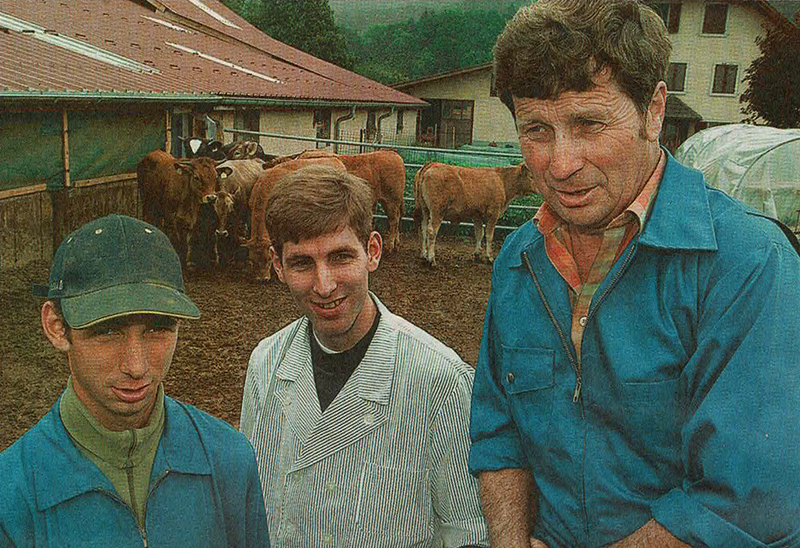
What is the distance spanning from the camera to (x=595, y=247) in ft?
5.38

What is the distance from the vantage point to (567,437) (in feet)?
5.14

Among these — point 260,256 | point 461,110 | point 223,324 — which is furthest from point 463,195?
point 461,110

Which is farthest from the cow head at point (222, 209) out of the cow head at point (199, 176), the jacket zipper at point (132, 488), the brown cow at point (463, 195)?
the jacket zipper at point (132, 488)

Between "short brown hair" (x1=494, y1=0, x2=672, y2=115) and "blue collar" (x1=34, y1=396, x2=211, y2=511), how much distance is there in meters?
1.02

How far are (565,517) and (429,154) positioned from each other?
44.1 feet

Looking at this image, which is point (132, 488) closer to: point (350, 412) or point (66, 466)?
point (66, 466)

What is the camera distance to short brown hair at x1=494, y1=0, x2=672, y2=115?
144 cm

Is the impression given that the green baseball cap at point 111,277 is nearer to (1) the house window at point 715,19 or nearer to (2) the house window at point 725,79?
(1) the house window at point 715,19

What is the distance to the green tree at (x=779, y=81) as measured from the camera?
2005 centimetres

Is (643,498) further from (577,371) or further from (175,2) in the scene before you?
(175,2)

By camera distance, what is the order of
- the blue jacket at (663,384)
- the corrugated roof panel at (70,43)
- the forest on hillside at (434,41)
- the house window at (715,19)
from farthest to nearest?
1. the forest on hillside at (434,41)
2. the house window at (715,19)
3. the corrugated roof panel at (70,43)
4. the blue jacket at (663,384)

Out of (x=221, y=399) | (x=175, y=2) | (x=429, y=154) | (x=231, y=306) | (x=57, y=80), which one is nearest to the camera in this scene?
(x=221, y=399)

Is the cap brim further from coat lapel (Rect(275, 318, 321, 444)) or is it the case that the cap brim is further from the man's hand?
the man's hand

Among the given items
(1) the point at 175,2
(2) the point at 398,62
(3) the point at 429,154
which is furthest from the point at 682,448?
(2) the point at 398,62
